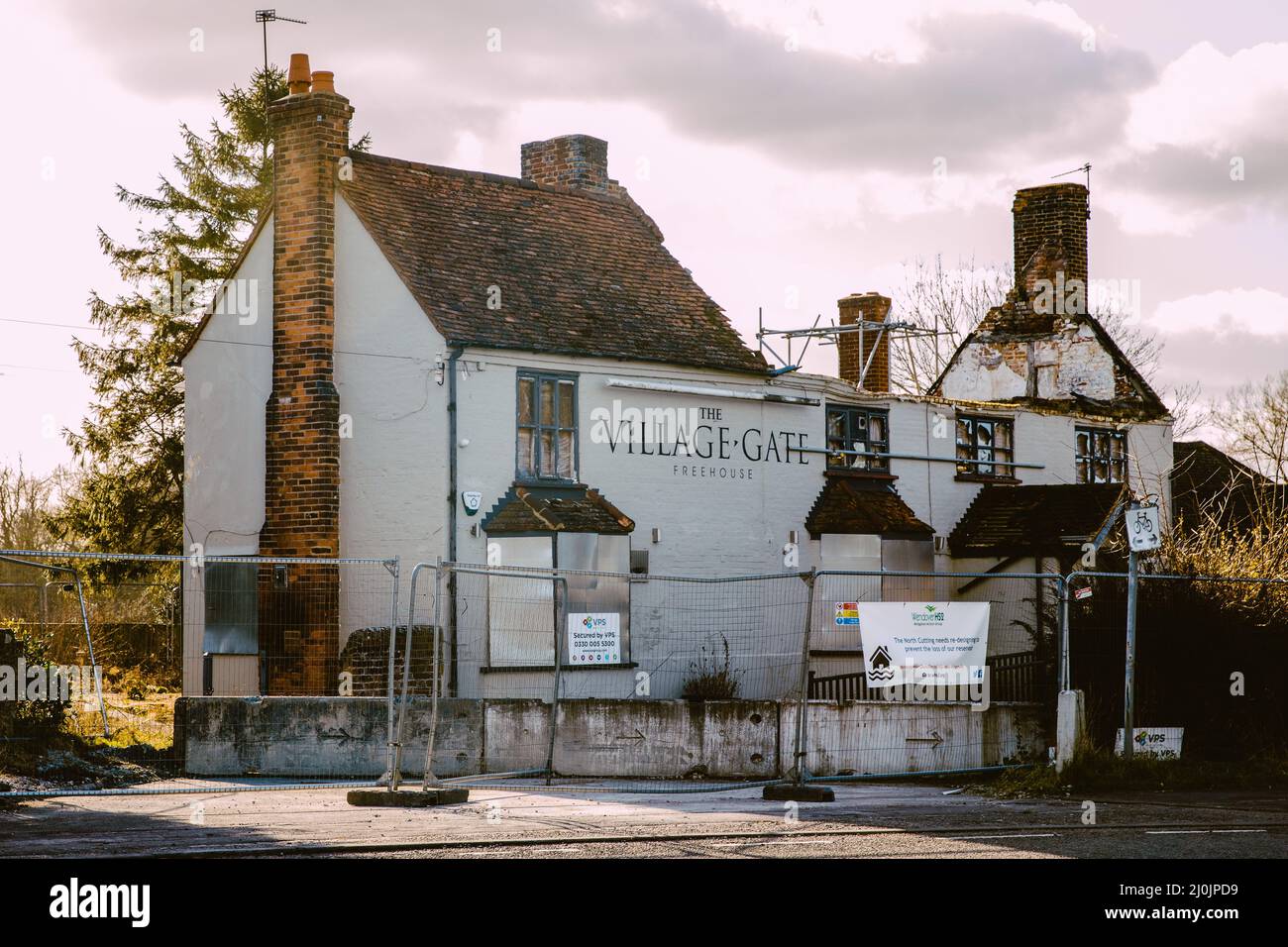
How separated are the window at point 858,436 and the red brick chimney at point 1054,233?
28.9ft

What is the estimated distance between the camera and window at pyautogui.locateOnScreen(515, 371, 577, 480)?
2325cm

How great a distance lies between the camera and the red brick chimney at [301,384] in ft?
71.8

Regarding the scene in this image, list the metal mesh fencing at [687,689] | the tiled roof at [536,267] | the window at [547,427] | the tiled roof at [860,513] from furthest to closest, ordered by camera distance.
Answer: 1. the tiled roof at [860,513]
2. the tiled roof at [536,267]
3. the window at [547,427]
4. the metal mesh fencing at [687,689]

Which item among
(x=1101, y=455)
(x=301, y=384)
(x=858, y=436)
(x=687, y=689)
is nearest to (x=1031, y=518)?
(x=858, y=436)

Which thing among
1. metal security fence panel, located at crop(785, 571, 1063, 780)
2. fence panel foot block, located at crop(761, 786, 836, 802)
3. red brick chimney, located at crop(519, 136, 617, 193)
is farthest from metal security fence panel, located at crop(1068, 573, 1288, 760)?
red brick chimney, located at crop(519, 136, 617, 193)

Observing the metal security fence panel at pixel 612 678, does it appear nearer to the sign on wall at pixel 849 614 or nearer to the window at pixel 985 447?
the sign on wall at pixel 849 614

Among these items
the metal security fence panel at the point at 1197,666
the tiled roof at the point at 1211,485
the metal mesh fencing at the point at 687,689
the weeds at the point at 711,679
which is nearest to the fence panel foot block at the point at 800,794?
the metal mesh fencing at the point at 687,689

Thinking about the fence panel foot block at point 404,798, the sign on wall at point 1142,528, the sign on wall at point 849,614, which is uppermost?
the sign on wall at point 1142,528

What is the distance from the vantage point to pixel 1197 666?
18.6m

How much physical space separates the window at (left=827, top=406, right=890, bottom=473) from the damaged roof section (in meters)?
6.62

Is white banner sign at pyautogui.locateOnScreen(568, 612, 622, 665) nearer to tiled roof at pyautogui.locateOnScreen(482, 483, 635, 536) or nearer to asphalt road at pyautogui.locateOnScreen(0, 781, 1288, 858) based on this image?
tiled roof at pyautogui.locateOnScreen(482, 483, 635, 536)

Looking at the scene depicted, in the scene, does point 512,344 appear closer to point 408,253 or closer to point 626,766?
point 408,253

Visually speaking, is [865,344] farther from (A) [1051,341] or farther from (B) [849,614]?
(B) [849,614]
